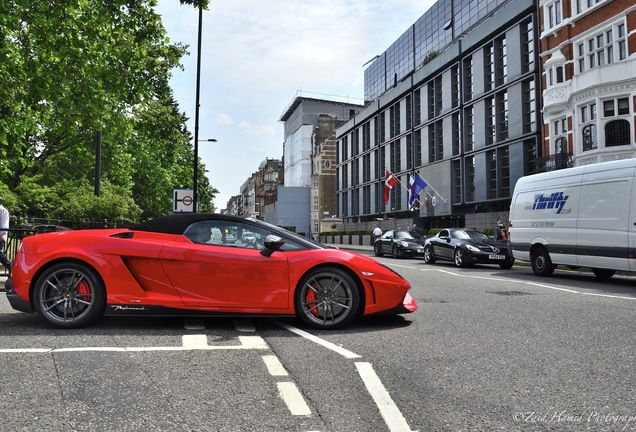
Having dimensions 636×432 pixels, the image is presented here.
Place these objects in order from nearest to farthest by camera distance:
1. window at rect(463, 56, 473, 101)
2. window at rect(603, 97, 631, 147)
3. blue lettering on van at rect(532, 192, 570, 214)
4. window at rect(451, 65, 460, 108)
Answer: blue lettering on van at rect(532, 192, 570, 214), window at rect(603, 97, 631, 147), window at rect(463, 56, 473, 101), window at rect(451, 65, 460, 108)

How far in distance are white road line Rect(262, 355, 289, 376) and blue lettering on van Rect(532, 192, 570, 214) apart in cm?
1022

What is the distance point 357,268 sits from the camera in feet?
18.2

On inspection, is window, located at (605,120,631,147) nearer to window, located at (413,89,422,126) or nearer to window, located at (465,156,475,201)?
window, located at (465,156,475,201)

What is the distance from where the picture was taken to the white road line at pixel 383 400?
281cm

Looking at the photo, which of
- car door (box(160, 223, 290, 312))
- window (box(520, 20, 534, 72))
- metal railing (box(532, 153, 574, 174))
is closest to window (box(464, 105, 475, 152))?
window (box(520, 20, 534, 72))

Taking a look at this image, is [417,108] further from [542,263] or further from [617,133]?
[542,263]

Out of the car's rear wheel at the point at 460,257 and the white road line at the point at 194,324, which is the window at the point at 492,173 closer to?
the car's rear wheel at the point at 460,257

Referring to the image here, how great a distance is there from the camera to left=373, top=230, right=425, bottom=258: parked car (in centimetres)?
2311

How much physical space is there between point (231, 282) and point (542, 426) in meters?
3.33

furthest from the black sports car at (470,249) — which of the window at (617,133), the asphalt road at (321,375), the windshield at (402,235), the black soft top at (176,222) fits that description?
the window at (617,133)

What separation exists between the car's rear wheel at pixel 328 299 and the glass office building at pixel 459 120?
97.8ft

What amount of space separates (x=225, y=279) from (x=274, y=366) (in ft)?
5.15

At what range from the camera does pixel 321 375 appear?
3756mm

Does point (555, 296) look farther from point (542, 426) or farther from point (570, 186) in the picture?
point (542, 426)
